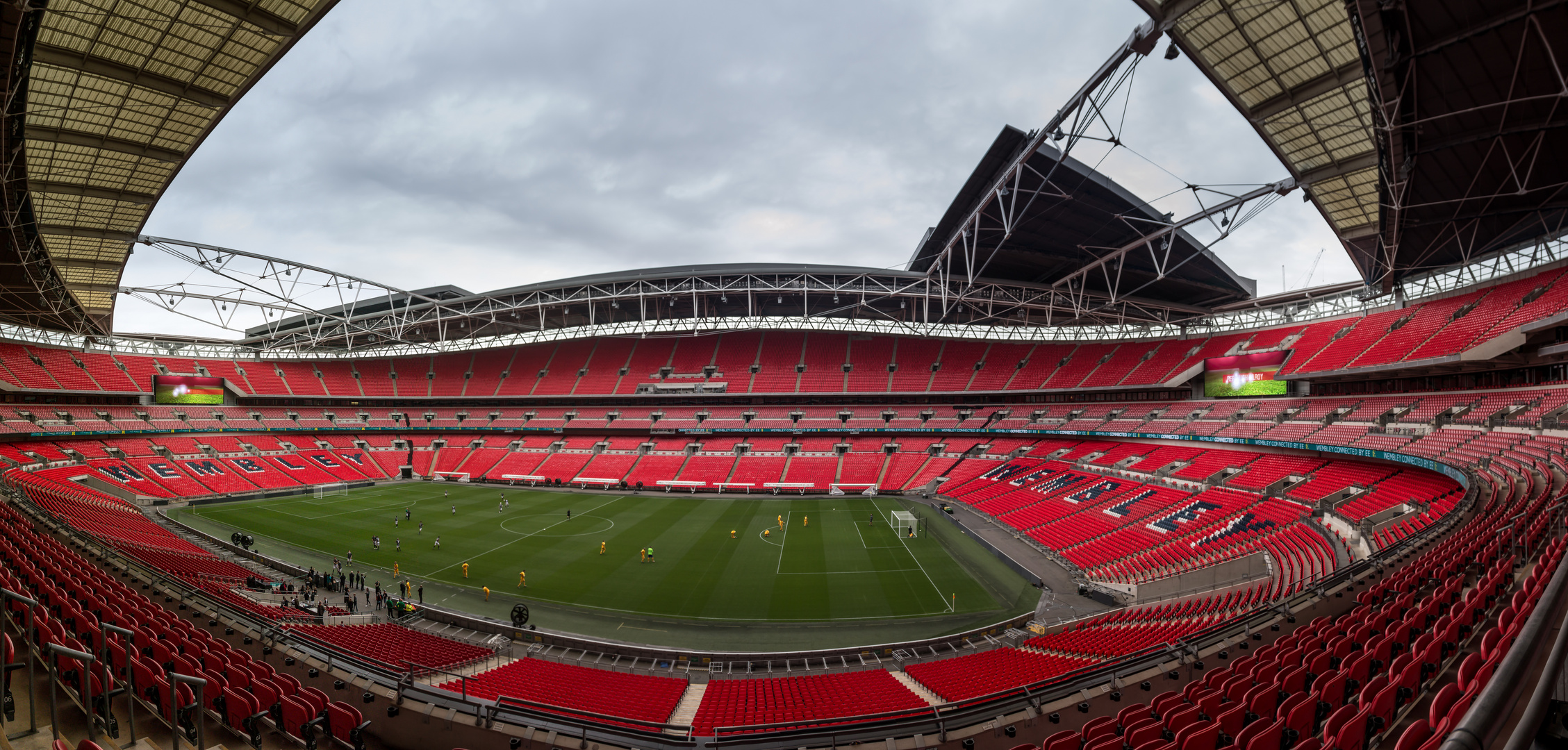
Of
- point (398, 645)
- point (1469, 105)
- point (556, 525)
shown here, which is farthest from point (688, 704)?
point (1469, 105)

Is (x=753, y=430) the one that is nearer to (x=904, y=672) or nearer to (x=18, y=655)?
(x=904, y=672)

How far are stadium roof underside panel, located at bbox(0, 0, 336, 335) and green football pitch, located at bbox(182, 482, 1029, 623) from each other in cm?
1532

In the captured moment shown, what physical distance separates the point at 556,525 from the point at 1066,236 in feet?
96.5

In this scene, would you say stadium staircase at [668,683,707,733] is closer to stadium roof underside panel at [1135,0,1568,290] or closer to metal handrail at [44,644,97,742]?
metal handrail at [44,644,97,742]

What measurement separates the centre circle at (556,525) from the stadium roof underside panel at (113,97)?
19.7m

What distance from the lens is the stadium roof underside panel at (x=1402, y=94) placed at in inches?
518

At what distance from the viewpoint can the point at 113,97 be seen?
55.6 ft

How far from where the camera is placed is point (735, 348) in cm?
5750

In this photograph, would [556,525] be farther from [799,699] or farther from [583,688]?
[799,699]

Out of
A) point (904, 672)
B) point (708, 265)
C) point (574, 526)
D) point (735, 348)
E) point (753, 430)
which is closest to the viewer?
point (904, 672)

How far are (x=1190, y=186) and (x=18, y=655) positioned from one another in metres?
27.2

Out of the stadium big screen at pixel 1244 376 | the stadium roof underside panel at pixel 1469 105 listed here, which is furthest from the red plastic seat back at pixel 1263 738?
the stadium big screen at pixel 1244 376

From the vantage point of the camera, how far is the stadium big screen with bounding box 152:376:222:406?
4803 centimetres

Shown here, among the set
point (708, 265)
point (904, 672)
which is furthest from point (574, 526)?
point (904, 672)
